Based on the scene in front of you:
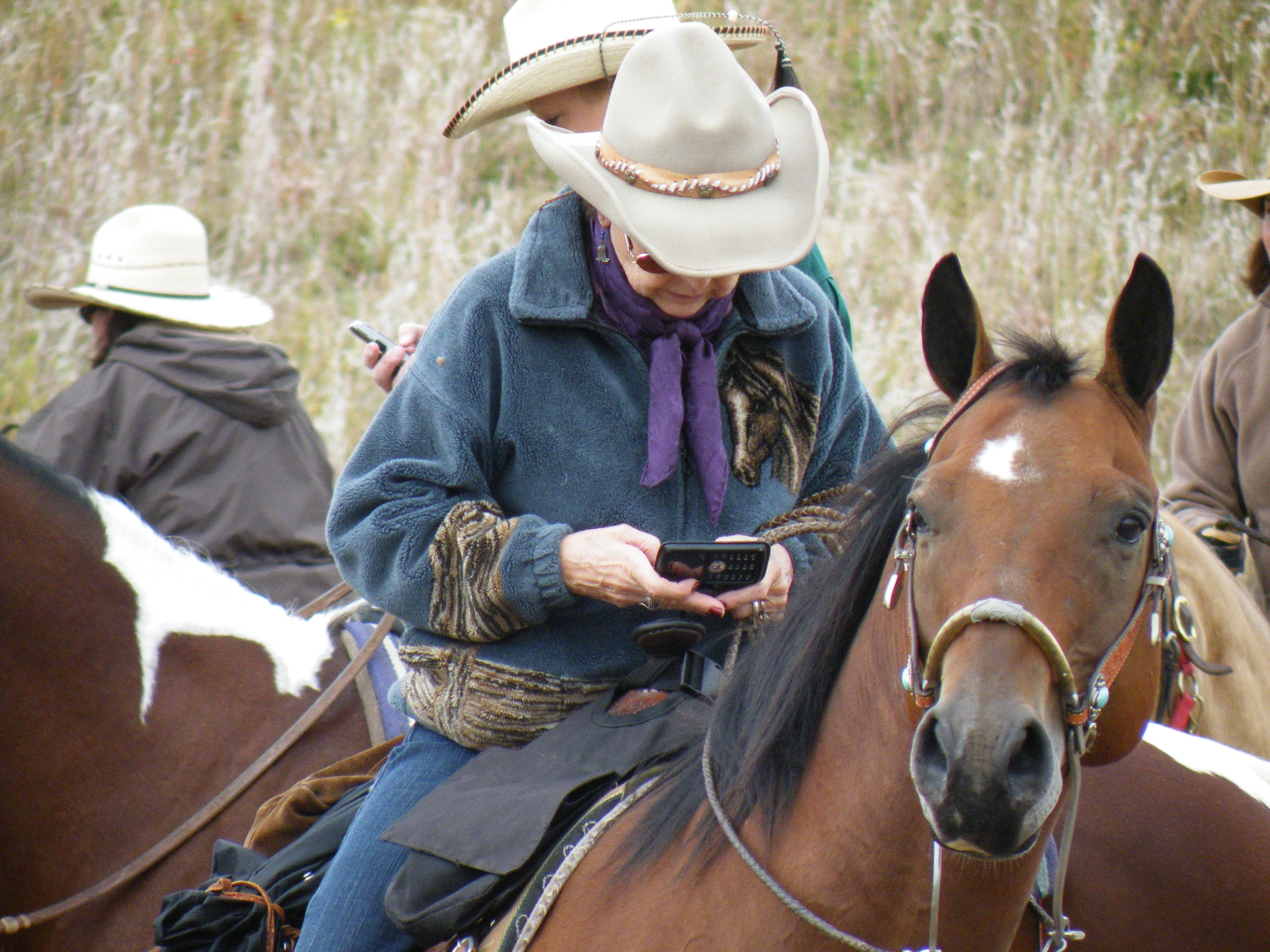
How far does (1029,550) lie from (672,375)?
0.86 m

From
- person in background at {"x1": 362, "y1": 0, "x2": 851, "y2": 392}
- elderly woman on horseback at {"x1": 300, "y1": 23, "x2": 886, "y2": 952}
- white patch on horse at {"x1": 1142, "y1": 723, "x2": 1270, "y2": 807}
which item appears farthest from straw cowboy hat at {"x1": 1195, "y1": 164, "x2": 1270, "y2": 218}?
A: elderly woman on horseback at {"x1": 300, "y1": 23, "x2": 886, "y2": 952}

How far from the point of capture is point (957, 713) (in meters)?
1.36

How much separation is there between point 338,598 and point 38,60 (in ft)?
24.9

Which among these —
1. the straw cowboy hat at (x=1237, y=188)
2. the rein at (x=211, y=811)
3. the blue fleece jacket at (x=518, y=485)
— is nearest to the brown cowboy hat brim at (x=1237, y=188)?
the straw cowboy hat at (x=1237, y=188)

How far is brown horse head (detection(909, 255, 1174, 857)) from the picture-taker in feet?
4.46

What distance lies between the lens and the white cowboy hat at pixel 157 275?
4.73m

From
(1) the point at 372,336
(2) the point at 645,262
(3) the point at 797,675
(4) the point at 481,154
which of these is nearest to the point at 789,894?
(3) the point at 797,675

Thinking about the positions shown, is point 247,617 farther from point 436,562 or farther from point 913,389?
point 913,389

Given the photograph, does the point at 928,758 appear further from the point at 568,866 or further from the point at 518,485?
the point at 518,485

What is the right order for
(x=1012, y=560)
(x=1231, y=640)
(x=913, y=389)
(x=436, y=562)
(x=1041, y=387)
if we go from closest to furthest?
(x=1012, y=560)
(x=1041, y=387)
(x=436, y=562)
(x=1231, y=640)
(x=913, y=389)

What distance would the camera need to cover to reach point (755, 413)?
227cm

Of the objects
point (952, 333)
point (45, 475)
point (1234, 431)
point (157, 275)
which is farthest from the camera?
point (157, 275)

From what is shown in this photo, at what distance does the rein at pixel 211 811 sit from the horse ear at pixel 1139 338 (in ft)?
7.05

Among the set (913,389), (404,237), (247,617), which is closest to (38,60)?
(404,237)
